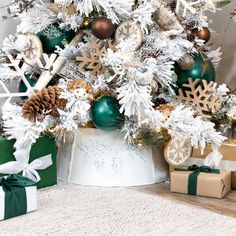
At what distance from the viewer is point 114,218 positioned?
1.05 metres

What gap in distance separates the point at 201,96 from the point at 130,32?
275 millimetres

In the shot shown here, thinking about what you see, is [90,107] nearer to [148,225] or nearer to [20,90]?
[20,90]

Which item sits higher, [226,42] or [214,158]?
[226,42]

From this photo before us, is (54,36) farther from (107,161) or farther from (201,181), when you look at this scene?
(201,181)

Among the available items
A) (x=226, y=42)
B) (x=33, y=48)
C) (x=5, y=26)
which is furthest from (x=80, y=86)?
(x=226, y=42)

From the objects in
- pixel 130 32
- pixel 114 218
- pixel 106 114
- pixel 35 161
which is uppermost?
pixel 130 32

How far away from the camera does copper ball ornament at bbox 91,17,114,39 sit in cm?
124

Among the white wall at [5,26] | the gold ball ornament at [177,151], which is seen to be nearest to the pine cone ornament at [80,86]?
the gold ball ornament at [177,151]

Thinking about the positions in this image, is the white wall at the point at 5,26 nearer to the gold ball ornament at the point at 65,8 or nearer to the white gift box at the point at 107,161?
the gold ball ornament at the point at 65,8

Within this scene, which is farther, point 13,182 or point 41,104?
point 41,104

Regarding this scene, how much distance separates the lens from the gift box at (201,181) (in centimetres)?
121

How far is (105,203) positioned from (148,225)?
18cm

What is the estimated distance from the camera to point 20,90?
1.35 m

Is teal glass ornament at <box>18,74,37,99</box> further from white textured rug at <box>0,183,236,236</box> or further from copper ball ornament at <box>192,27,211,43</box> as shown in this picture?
copper ball ornament at <box>192,27,211,43</box>
